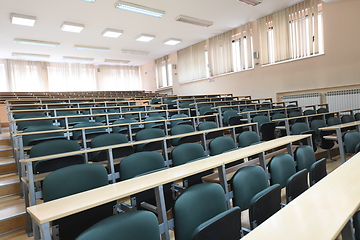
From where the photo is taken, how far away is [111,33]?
8477 millimetres

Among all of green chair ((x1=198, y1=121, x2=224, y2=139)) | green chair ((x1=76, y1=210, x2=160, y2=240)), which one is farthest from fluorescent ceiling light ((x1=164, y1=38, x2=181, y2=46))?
green chair ((x1=76, y1=210, x2=160, y2=240))

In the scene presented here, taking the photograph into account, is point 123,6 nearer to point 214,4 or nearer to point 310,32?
point 214,4

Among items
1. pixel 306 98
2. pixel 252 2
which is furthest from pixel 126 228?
pixel 306 98

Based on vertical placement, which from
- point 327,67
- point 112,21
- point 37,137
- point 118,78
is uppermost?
point 112,21

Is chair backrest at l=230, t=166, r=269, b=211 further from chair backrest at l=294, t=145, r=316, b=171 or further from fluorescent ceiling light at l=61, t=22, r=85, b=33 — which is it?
fluorescent ceiling light at l=61, t=22, r=85, b=33

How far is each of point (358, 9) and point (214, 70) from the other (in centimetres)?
520

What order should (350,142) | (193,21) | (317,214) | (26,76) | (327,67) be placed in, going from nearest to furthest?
(317,214), (350,142), (327,67), (193,21), (26,76)

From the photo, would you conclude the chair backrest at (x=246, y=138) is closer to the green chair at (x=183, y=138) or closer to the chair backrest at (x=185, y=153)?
the green chair at (x=183, y=138)

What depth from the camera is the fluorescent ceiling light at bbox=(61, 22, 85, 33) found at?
7.35m

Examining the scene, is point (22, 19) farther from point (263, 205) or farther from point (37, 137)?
point (263, 205)

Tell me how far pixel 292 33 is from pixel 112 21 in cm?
577

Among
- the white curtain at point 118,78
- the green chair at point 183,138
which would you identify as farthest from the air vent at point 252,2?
the white curtain at point 118,78

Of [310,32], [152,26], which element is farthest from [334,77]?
[152,26]

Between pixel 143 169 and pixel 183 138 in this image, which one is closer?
pixel 143 169
